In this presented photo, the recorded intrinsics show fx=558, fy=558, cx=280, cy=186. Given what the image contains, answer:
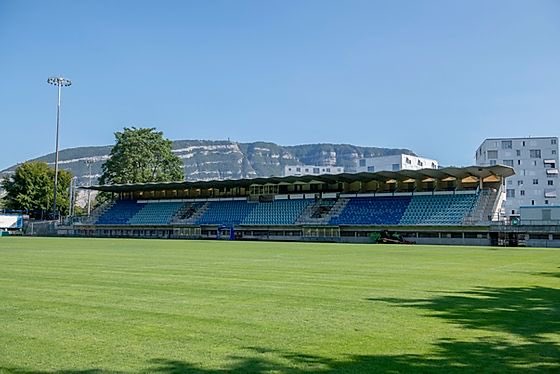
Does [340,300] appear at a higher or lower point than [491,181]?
lower

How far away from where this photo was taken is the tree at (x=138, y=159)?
262ft

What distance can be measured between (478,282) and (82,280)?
10119 millimetres

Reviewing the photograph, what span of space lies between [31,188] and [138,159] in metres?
19.2

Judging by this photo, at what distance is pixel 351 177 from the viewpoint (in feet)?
186

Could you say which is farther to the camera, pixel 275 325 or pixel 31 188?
pixel 31 188

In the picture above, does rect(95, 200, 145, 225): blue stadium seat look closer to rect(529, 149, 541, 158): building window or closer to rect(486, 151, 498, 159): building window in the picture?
rect(486, 151, 498, 159): building window

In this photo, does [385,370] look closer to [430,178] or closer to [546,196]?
[430,178]

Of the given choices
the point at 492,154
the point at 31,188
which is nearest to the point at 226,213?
the point at 31,188

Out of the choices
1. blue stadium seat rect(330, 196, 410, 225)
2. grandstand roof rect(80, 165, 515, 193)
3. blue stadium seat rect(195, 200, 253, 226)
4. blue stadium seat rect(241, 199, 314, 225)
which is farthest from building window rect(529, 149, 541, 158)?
blue stadium seat rect(195, 200, 253, 226)

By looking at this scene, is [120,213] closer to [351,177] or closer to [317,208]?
[317,208]

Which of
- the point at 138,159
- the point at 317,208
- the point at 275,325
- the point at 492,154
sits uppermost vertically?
the point at 492,154

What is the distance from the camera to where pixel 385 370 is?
561 centimetres

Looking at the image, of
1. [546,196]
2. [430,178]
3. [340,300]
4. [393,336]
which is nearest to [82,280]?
[340,300]

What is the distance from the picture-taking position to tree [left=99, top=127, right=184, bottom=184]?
79.9 metres
